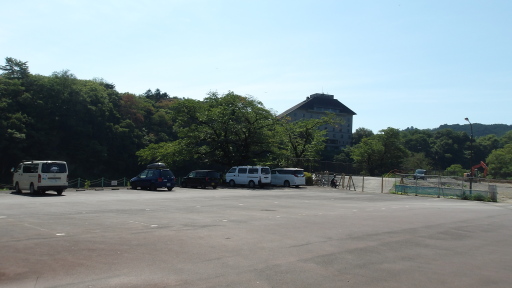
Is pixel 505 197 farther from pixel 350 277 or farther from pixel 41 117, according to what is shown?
pixel 41 117

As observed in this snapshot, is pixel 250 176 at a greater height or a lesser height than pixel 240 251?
greater

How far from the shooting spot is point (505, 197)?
34281mm

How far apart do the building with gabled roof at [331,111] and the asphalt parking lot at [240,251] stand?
121 meters

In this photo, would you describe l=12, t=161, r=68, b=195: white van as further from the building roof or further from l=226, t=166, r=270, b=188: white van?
the building roof

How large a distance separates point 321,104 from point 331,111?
13.3 ft

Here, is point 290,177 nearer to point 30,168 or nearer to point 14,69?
point 30,168

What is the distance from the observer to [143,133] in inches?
3243

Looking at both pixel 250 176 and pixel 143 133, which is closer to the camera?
pixel 250 176

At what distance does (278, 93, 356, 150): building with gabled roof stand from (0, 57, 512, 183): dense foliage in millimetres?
32340

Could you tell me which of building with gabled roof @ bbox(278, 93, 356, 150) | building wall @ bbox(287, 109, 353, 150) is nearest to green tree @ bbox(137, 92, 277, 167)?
building with gabled roof @ bbox(278, 93, 356, 150)

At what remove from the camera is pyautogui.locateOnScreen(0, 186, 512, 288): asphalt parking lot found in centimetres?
736

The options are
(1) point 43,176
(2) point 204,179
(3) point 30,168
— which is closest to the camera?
(1) point 43,176

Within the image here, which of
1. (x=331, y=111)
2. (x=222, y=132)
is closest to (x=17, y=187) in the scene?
(x=222, y=132)

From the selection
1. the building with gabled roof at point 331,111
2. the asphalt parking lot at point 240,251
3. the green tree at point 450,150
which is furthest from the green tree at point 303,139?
the building with gabled roof at point 331,111
